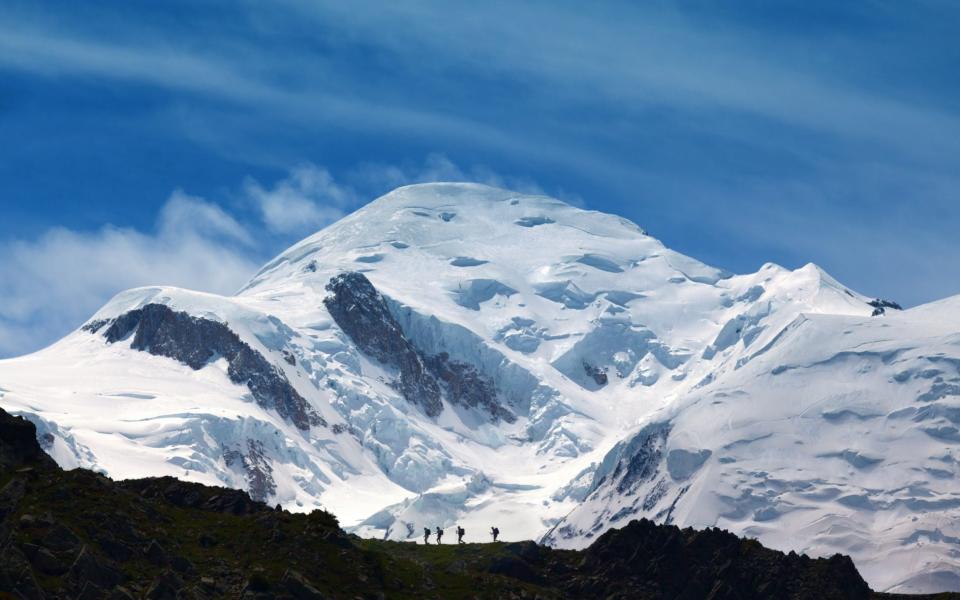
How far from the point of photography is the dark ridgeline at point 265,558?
453ft

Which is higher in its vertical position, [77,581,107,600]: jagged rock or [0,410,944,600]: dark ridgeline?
[0,410,944,600]: dark ridgeline

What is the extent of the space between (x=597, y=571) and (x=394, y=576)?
90.3 ft

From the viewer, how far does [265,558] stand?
511 feet

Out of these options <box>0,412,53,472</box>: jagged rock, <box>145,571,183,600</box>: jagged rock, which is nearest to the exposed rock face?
<box>0,412,53,472</box>: jagged rock

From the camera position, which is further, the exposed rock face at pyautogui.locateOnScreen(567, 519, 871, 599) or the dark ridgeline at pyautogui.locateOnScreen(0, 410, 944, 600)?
the exposed rock face at pyautogui.locateOnScreen(567, 519, 871, 599)

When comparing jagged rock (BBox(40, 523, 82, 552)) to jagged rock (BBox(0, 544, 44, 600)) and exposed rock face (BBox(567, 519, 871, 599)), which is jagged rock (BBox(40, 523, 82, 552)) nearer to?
jagged rock (BBox(0, 544, 44, 600))

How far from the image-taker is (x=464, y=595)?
165375mm

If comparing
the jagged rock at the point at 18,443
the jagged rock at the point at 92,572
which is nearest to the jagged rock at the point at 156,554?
the jagged rock at the point at 92,572

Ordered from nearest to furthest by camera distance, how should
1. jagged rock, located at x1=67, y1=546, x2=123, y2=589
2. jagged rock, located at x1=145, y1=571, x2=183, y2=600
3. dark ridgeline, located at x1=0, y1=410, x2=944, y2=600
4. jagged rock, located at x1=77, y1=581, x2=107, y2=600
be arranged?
jagged rock, located at x1=77, y1=581, x2=107, y2=600
jagged rock, located at x1=67, y1=546, x2=123, y2=589
jagged rock, located at x1=145, y1=571, x2=183, y2=600
dark ridgeline, located at x1=0, y1=410, x2=944, y2=600

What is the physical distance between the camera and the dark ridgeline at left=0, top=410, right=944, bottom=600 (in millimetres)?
138000

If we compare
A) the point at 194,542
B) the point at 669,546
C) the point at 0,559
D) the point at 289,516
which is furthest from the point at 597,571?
the point at 0,559

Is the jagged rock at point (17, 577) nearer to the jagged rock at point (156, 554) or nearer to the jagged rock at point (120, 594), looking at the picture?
the jagged rock at point (120, 594)

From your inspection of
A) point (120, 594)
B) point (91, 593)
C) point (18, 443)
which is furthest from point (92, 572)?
point (18, 443)

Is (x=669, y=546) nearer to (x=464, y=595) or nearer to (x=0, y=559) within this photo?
(x=464, y=595)
